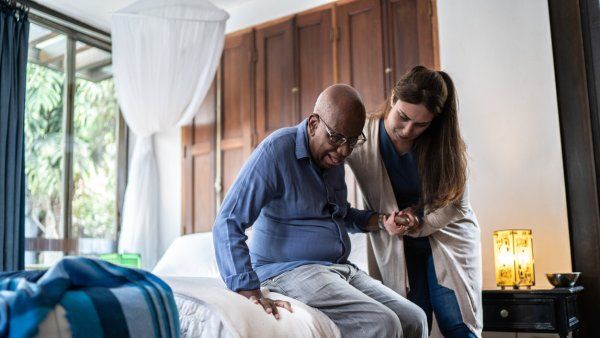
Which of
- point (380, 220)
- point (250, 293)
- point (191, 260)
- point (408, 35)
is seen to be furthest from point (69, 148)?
point (250, 293)

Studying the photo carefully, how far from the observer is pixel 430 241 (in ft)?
7.13

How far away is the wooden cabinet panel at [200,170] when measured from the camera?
4137 mm

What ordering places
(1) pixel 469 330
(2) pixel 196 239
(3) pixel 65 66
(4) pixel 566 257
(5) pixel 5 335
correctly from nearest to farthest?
1. (5) pixel 5 335
2. (1) pixel 469 330
3. (4) pixel 566 257
4. (2) pixel 196 239
5. (3) pixel 65 66

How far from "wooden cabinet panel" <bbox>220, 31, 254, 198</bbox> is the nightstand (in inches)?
77.1

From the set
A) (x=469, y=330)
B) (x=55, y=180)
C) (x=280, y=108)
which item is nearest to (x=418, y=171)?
(x=469, y=330)

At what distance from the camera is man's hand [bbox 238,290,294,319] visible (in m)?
1.48

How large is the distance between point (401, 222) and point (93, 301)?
1197 millimetres

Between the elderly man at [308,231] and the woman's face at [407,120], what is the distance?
1.13 ft

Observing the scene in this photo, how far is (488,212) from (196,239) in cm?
158

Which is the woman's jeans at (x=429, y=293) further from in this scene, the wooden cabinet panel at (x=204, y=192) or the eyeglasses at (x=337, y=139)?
the wooden cabinet panel at (x=204, y=192)

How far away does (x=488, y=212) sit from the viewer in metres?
3.04

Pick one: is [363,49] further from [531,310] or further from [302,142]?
[302,142]

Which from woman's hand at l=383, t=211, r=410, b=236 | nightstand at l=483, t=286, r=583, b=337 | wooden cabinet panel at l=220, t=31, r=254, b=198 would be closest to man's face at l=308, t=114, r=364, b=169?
woman's hand at l=383, t=211, r=410, b=236

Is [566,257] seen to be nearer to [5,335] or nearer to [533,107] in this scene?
[533,107]
